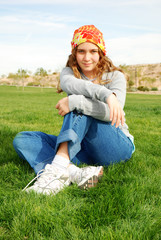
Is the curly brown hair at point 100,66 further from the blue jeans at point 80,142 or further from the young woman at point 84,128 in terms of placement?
the blue jeans at point 80,142

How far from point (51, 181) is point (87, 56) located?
1399 mm

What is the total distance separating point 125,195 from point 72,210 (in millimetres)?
471

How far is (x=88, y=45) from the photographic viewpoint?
2.80 meters

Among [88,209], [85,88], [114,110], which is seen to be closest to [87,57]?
[85,88]

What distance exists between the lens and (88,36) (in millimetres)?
2773

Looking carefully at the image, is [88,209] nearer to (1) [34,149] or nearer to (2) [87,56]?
(1) [34,149]

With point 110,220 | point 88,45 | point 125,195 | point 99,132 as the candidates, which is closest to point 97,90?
point 99,132

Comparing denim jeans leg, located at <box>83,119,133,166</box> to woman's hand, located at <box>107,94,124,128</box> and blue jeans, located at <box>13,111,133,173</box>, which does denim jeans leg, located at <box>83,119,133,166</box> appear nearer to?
blue jeans, located at <box>13,111,133,173</box>

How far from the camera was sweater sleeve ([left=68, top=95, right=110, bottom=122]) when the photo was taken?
2.48 metres

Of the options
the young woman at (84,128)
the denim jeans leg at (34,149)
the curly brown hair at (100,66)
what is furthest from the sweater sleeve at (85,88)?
the denim jeans leg at (34,149)

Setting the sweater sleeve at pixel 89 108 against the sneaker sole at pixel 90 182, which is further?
the sweater sleeve at pixel 89 108

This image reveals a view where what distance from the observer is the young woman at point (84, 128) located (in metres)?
2.42

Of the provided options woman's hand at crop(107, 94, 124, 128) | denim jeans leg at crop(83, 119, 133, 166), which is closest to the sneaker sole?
denim jeans leg at crop(83, 119, 133, 166)

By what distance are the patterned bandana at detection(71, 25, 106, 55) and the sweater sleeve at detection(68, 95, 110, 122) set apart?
690 millimetres
